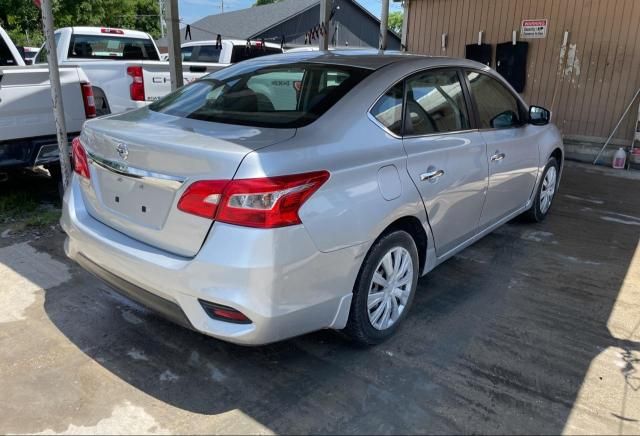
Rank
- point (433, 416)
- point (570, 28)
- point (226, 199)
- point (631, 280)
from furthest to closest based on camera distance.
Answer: point (570, 28) → point (631, 280) → point (433, 416) → point (226, 199)

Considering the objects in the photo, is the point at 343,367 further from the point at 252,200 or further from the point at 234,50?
the point at 234,50

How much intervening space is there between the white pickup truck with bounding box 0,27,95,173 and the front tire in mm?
3472

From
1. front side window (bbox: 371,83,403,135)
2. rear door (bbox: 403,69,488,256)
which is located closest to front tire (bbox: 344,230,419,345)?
rear door (bbox: 403,69,488,256)

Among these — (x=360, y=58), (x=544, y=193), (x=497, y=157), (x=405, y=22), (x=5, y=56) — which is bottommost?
(x=544, y=193)

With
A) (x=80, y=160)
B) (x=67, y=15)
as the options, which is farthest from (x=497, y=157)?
(x=67, y=15)

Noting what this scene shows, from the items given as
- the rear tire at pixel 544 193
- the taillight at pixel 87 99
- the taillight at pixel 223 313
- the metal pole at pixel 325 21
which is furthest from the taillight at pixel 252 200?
the metal pole at pixel 325 21

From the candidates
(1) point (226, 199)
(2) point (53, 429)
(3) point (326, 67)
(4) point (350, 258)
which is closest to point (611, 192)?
(3) point (326, 67)

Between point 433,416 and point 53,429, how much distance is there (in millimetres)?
1727

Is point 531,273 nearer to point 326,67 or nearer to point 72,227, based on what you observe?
point 326,67

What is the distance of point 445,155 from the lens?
128 inches

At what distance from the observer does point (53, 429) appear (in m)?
2.35

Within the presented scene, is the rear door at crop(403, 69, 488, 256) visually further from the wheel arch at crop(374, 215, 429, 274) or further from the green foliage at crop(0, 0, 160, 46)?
the green foliage at crop(0, 0, 160, 46)

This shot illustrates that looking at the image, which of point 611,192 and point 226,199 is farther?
point 611,192

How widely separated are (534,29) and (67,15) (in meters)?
25.4
